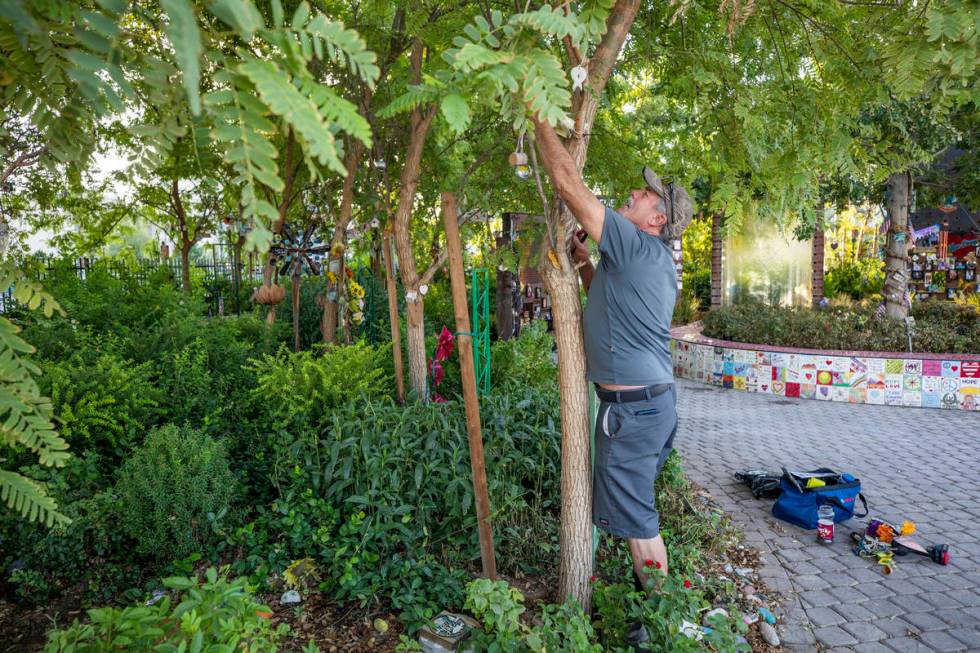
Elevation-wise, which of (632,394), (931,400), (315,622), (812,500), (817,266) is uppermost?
(817,266)

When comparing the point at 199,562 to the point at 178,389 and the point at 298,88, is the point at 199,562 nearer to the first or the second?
the point at 178,389

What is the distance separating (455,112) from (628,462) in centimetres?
206

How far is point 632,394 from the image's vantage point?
10.6ft

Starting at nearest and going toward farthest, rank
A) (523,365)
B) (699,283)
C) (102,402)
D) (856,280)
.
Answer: (102,402), (523,365), (856,280), (699,283)

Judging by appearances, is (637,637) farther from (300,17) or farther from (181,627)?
(300,17)

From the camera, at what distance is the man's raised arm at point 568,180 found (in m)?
2.90

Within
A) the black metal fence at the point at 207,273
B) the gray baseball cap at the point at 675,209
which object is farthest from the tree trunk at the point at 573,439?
the black metal fence at the point at 207,273

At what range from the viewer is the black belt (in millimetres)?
3242

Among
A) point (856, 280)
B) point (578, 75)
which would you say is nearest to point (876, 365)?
point (578, 75)

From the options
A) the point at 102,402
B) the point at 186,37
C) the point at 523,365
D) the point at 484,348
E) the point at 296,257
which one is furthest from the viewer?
the point at 296,257

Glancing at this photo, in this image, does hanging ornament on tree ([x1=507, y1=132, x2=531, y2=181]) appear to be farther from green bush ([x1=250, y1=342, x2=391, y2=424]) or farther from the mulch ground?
the mulch ground

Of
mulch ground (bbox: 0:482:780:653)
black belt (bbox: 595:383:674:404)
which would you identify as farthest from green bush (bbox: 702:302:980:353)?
black belt (bbox: 595:383:674:404)

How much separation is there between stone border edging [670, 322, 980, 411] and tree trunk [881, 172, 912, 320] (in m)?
2.47

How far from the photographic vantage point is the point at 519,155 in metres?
3.18
